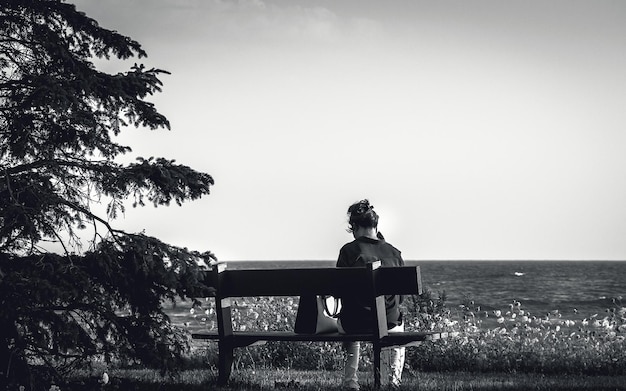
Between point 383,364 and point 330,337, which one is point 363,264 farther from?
point 383,364

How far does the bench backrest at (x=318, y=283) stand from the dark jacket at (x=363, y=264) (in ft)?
0.68

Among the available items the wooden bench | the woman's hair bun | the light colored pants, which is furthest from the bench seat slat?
the woman's hair bun

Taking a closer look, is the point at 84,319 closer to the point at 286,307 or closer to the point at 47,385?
the point at 47,385

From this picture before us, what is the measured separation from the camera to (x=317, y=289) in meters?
6.90

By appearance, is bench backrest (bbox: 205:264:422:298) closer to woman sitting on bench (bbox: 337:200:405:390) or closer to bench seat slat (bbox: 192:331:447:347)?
woman sitting on bench (bbox: 337:200:405:390)

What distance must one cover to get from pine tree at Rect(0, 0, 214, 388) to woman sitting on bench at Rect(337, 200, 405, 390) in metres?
1.44

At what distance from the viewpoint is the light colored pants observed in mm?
6766

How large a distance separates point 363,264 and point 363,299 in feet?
1.14

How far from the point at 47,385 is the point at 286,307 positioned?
5359 mm

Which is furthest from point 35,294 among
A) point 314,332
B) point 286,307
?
point 286,307

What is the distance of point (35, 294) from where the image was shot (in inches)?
216

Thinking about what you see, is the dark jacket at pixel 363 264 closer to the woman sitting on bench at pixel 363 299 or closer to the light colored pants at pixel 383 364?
the woman sitting on bench at pixel 363 299

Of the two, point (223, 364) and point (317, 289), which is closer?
point (317, 289)

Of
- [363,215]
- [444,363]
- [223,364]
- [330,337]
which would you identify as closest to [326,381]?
[223,364]
